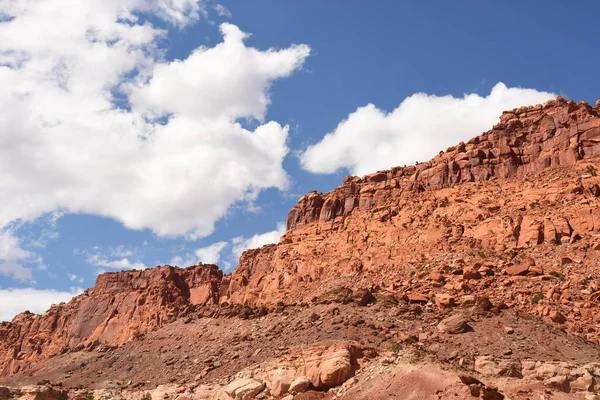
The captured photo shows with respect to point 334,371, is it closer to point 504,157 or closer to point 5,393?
point 5,393

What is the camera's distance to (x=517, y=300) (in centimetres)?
4097

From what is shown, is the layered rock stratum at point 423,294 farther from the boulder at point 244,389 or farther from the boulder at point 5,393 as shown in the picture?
the boulder at point 5,393

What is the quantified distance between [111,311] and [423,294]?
51987 mm

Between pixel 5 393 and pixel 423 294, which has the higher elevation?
pixel 423 294

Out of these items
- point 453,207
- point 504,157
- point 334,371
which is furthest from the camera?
point 504,157

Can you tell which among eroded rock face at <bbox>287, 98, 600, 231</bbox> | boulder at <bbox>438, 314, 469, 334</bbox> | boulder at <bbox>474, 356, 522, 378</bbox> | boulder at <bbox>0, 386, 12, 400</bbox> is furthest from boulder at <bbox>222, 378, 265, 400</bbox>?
eroded rock face at <bbox>287, 98, 600, 231</bbox>

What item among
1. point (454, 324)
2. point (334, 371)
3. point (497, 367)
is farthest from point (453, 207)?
point (334, 371)

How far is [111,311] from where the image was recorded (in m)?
84.6

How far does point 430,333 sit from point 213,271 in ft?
176

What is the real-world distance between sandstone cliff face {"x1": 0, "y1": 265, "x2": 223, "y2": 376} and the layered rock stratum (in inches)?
212

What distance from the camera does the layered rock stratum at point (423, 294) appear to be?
3469 cm

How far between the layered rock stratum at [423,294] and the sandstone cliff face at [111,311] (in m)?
5.39

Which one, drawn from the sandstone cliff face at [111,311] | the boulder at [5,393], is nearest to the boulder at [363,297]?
the boulder at [5,393]

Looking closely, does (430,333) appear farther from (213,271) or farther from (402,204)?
(213,271)
